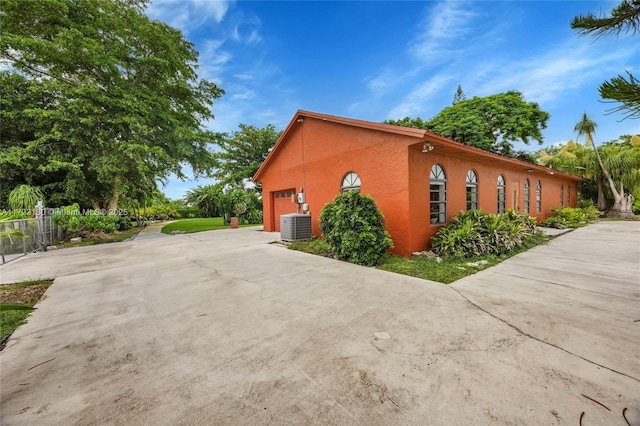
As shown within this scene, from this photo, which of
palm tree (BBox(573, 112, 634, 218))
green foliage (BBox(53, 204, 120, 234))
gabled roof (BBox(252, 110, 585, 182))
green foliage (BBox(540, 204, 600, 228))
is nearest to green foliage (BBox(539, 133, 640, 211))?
palm tree (BBox(573, 112, 634, 218))

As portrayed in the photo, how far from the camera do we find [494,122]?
19.1m

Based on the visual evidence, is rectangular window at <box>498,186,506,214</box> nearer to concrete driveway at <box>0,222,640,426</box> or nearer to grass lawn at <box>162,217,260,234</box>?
concrete driveway at <box>0,222,640,426</box>

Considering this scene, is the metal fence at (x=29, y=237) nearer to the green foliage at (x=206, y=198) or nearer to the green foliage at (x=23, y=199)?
the green foliage at (x=23, y=199)

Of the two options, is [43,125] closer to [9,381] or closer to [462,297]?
[9,381]

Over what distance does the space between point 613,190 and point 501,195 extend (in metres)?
14.7

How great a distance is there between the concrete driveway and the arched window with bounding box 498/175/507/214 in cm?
573

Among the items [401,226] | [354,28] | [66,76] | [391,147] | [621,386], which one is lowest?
[621,386]

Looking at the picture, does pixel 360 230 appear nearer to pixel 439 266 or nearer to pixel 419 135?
pixel 439 266

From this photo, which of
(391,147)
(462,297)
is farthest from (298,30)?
(462,297)

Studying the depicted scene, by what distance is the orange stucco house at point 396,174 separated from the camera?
6.48 meters

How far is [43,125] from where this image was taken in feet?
37.7

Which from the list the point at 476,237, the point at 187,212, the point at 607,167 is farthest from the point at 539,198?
the point at 187,212

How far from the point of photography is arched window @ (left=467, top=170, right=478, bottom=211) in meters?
8.41

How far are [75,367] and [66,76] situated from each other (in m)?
18.1
